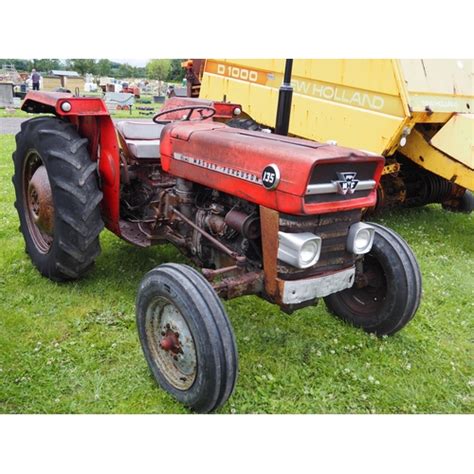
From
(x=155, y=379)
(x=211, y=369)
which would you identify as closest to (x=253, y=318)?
(x=155, y=379)

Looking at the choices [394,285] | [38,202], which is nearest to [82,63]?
[38,202]

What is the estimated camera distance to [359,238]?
2752 mm

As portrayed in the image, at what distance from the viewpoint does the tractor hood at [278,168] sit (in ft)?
7.86

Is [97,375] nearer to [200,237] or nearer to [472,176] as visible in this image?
[200,237]

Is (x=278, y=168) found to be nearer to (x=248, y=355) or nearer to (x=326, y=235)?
(x=326, y=235)

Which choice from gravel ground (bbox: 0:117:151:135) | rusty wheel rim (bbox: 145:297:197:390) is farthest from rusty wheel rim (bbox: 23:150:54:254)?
gravel ground (bbox: 0:117:151:135)

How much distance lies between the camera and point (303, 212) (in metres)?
2.39

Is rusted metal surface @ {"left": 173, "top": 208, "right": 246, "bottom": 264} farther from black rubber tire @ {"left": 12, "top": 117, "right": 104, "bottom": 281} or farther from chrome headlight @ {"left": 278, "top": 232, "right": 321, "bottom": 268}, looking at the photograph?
black rubber tire @ {"left": 12, "top": 117, "right": 104, "bottom": 281}

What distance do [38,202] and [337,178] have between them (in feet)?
7.59

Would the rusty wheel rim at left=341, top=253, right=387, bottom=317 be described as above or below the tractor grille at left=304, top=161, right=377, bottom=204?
below

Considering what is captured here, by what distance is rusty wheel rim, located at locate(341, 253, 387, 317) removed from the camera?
3213mm

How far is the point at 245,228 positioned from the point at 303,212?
0.42 m

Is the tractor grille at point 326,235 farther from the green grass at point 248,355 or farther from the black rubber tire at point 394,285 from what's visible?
the green grass at point 248,355

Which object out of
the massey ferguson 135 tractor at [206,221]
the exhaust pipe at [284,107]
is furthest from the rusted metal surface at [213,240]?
the exhaust pipe at [284,107]
